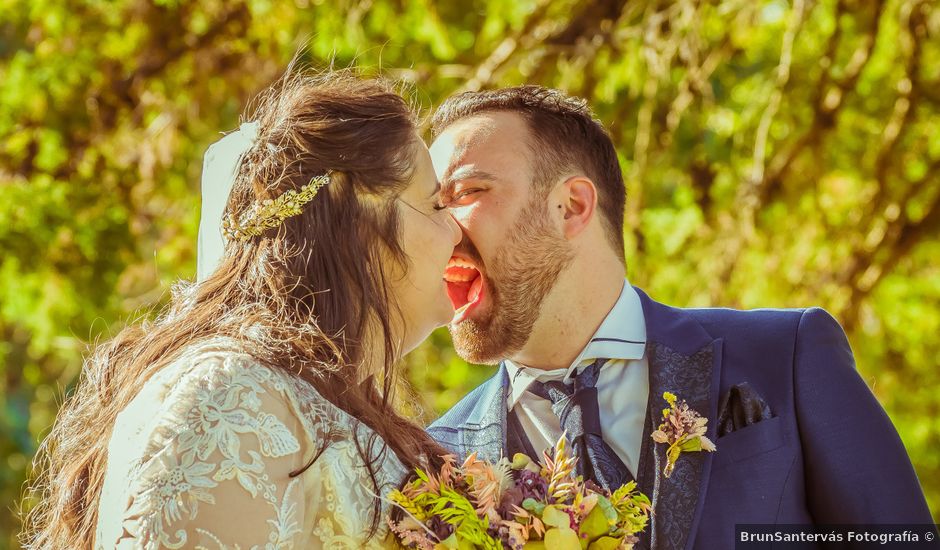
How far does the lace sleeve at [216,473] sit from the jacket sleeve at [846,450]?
1.46 meters

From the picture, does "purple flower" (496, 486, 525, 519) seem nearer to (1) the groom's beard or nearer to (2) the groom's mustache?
(1) the groom's beard

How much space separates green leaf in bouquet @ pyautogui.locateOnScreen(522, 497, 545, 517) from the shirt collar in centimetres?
96

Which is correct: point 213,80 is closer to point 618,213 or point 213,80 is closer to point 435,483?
point 618,213

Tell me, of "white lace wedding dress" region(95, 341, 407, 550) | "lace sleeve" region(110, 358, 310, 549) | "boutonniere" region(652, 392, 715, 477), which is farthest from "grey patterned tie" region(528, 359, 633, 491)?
"lace sleeve" region(110, 358, 310, 549)

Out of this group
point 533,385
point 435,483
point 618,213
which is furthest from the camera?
point 618,213

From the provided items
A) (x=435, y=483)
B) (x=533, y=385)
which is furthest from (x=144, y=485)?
(x=533, y=385)

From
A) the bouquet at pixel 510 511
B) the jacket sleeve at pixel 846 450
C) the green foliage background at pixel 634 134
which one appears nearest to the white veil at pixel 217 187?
the bouquet at pixel 510 511

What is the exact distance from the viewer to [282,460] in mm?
2219

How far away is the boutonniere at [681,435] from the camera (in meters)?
2.86

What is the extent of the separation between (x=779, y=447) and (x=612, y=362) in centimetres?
62

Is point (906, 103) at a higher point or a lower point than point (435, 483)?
higher

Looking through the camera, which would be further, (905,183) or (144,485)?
(905,183)

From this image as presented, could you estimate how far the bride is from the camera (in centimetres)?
216

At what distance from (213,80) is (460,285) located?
415 cm
